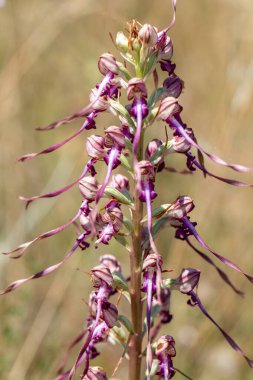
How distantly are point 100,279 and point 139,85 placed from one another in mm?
638

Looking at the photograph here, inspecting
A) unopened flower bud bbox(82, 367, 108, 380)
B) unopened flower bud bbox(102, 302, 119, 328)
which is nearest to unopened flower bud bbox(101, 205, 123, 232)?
unopened flower bud bbox(102, 302, 119, 328)

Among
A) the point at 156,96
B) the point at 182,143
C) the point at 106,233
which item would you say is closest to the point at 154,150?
the point at 182,143

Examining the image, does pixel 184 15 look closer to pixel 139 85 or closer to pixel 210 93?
pixel 210 93

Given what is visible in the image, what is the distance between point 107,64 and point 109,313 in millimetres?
800

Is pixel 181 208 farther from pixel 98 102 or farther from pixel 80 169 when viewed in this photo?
pixel 80 169

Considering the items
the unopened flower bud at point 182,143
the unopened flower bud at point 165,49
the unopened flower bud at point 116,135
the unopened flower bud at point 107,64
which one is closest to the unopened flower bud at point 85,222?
the unopened flower bud at point 116,135

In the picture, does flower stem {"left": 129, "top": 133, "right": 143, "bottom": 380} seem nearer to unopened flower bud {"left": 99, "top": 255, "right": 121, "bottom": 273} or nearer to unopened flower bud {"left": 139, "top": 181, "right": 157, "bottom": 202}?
unopened flower bud {"left": 139, "top": 181, "right": 157, "bottom": 202}

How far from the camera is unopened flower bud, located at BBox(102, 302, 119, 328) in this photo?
2029 mm

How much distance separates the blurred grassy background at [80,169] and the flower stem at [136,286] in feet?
3.50

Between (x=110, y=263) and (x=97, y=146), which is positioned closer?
(x=97, y=146)

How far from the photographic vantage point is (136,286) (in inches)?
83.1

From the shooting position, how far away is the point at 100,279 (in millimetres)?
2066

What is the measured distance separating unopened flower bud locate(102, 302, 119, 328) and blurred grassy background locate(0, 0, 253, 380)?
1.34m

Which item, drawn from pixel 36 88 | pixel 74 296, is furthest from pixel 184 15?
pixel 74 296
